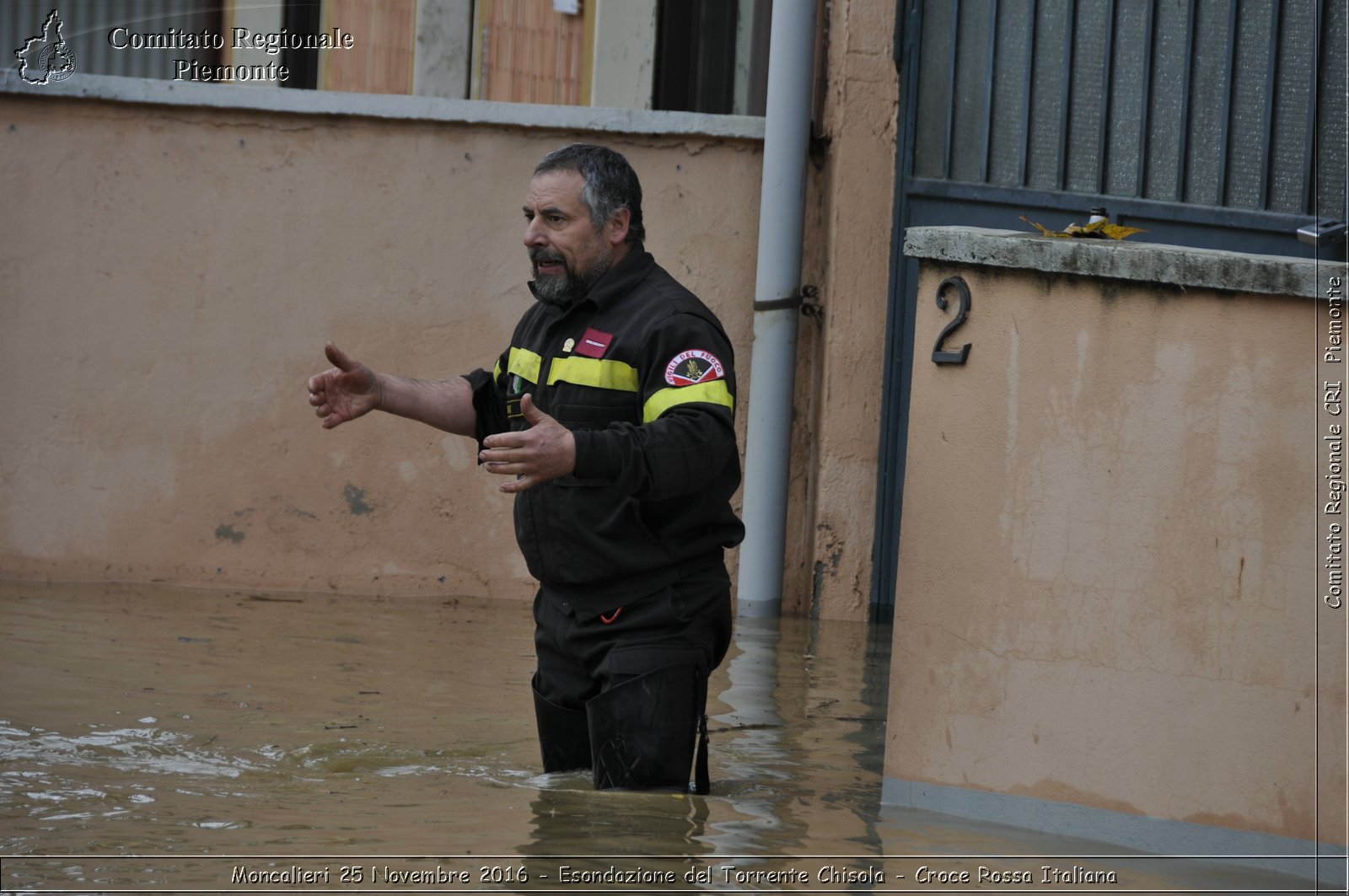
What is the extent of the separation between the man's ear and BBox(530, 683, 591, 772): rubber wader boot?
117 cm

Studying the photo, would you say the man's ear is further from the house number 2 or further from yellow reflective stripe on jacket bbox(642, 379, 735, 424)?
the house number 2

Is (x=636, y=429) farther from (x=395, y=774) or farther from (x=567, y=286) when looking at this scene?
(x=395, y=774)

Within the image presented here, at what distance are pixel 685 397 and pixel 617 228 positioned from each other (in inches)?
21.7

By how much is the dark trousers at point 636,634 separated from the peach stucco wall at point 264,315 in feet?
9.62

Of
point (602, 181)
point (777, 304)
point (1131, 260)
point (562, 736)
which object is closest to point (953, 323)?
point (1131, 260)

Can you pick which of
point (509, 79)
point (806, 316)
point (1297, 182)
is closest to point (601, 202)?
point (806, 316)

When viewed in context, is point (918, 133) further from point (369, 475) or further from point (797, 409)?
point (369, 475)

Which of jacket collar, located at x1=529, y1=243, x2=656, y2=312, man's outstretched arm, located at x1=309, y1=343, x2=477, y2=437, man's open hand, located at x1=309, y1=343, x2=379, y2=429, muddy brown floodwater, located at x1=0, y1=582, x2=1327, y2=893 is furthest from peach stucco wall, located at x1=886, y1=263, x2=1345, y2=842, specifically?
man's open hand, located at x1=309, y1=343, x2=379, y2=429

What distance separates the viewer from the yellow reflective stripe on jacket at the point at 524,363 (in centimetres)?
429

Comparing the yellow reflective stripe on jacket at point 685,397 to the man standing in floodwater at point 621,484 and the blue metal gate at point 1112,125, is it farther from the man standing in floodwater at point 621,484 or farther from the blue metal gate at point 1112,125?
the blue metal gate at point 1112,125

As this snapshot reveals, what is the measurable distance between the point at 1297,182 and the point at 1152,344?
3.20 metres

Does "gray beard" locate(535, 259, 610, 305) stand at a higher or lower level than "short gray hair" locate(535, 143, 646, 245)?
lower

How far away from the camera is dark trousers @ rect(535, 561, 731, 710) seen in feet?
13.3

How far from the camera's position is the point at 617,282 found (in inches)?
165
